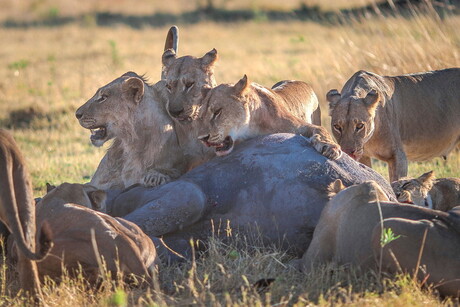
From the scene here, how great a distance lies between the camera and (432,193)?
5836 millimetres

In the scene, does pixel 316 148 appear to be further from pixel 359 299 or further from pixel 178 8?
pixel 178 8

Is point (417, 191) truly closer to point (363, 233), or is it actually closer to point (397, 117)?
point (363, 233)

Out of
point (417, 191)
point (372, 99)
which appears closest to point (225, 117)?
point (417, 191)

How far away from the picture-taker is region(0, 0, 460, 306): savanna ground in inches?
183

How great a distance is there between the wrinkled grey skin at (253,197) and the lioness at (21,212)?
3.26 feet

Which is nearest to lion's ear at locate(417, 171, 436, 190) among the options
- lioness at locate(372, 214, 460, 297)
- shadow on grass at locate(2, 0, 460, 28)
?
lioness at locate(372, 214, 460, 297)

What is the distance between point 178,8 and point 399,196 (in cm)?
2574

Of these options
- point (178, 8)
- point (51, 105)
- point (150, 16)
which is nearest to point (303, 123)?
point (51, 105)

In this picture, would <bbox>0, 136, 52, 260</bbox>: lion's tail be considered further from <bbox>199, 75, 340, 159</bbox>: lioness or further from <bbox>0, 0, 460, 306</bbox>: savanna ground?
<bbox>199, 75, 340, 159</bbox>: lioness

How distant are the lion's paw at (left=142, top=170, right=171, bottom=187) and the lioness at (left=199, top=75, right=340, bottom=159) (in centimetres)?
36

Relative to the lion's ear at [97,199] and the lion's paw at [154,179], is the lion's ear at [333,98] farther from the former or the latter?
the lion's ear at [97,199]

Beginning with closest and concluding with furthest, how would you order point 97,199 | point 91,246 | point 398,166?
point 91,246 < point 97,199 < point 398,166

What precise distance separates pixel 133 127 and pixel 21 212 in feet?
6.69

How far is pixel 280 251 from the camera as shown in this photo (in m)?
5.41
